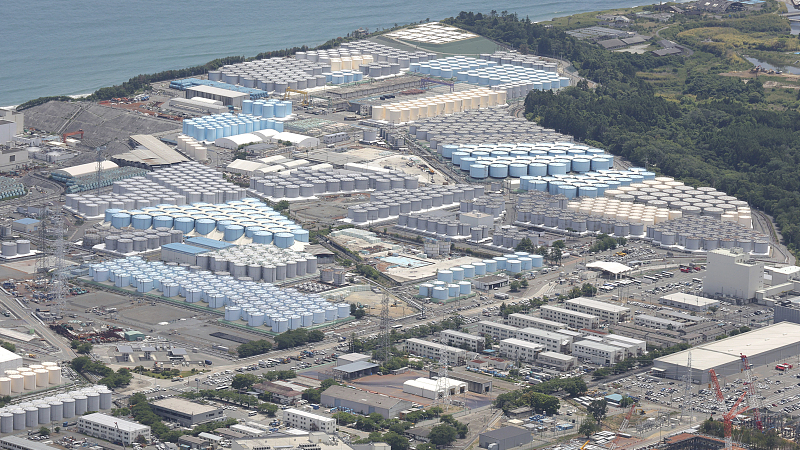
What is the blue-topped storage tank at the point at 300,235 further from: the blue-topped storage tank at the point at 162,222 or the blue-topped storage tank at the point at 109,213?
the blue-topped storage tank at the point at 109,213

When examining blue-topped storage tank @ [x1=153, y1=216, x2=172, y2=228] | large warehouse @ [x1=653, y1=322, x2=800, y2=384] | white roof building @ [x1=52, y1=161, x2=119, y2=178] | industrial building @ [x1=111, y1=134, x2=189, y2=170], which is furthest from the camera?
industrial building @ [x1=111, y1=134, x2=189, y2=170]

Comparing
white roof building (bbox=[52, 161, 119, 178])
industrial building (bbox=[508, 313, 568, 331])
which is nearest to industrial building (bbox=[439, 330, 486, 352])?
industrial building (bbox=[508, 313, 568, 331])

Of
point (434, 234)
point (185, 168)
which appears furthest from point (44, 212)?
point (434, 234)

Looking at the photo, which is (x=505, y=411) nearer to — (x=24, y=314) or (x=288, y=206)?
(x=24, y=314)

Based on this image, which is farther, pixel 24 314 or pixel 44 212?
pixel 44 212

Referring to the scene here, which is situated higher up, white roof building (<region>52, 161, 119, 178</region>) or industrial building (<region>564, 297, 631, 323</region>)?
white roof building (<region>52, 161, 119, 178</region>)

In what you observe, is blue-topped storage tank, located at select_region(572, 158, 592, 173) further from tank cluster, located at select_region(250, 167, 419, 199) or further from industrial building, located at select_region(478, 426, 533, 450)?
industrial building, located at select_region(478, 426, 533, 450)

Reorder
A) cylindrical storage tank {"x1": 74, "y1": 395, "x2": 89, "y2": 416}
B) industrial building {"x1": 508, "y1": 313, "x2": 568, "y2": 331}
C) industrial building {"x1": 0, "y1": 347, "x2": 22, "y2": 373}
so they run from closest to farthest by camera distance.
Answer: cylindrical storage tank {"x1": 74, "y1": 395, "x2": 89, "y2": 416}
industrial building {"x1": 0, "y1": 347, "x2": 22, "y2": 373}
industrial building {"x1": 508, "y1": 313, "x2": 568, "y2": 331}
